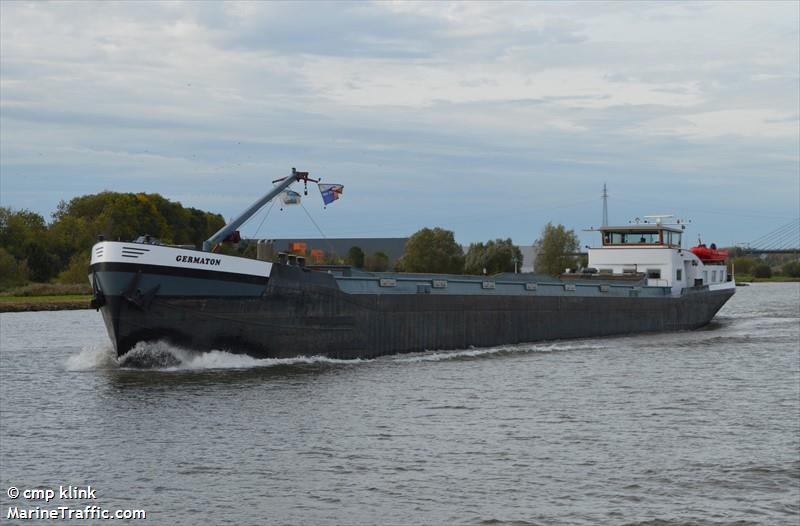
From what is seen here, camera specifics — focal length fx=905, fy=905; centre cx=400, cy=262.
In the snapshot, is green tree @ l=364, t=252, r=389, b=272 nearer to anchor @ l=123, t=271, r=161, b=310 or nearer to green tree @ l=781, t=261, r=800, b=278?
anchor @ l=123, t=271, r=161, b=310

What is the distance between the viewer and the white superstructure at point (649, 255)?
50.0 meters

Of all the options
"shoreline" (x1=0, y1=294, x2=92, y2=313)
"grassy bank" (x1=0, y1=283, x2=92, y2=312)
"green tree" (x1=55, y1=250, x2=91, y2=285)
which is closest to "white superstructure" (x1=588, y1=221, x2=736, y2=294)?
"shoreline" (x1=0, y1=294, x2=92, y2=313)

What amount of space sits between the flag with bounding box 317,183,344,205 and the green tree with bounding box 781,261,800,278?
153 meters

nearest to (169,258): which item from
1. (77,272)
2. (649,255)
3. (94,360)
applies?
(94,360)

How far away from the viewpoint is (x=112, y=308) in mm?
25406

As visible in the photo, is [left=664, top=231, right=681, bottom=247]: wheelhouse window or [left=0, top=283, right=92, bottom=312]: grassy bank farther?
[left=0, top=283, right=92, bottom=312]: grassy bank

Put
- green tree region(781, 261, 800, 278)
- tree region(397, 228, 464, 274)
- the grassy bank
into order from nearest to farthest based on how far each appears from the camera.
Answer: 1. the grassy bank
2. tree region(397, 228, 464, 274)
3. green tree region(781, 261, 800, 278)

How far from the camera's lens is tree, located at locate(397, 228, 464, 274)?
100m

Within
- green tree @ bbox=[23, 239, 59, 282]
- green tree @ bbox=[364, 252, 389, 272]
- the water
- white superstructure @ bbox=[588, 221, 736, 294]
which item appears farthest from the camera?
green tree @ bbox=[364, 252, 389, 272]

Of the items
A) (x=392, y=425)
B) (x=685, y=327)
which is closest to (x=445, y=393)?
(x=392, y=425)

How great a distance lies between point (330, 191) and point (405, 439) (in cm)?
1551

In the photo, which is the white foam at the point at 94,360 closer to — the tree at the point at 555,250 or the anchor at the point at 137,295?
the anchor at the point at 137,295

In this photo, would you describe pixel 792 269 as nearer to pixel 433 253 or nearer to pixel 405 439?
pixel 433 253

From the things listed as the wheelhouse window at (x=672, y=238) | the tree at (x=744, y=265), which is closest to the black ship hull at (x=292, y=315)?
the wheelhouse window at (x=672, y=238)
